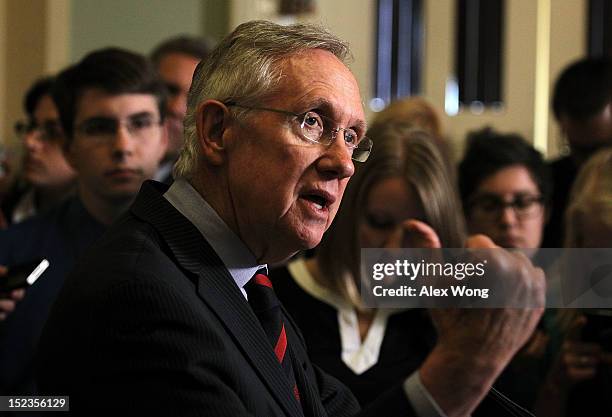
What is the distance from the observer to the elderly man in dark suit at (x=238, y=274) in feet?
4.43

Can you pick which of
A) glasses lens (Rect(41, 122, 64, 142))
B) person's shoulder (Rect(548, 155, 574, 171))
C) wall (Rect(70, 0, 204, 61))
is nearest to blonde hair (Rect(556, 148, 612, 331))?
person's shoulder (Rect(548, 155, 574, 171))

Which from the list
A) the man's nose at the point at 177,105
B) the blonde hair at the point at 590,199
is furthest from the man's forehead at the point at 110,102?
the blonde hair at the point at 590,199

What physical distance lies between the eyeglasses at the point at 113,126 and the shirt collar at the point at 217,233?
1.24m

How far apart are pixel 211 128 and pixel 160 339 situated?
0.40 metres

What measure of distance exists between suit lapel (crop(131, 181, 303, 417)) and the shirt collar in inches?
1.7

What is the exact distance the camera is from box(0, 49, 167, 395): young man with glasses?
8.38ft

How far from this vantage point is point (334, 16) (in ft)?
18.6

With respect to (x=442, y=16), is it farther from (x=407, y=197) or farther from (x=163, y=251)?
(x=163, y=251)

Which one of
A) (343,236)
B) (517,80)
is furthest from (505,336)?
(517,80)

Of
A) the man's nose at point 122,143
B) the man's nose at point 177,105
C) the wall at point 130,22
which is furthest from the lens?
the wall at point 130,22

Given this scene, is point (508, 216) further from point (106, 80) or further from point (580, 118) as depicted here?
point (106, 80)

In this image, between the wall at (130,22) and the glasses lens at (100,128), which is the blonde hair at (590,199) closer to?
the glasses lens at (100,128)

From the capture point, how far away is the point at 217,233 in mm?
1601

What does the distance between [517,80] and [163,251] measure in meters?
4.33
